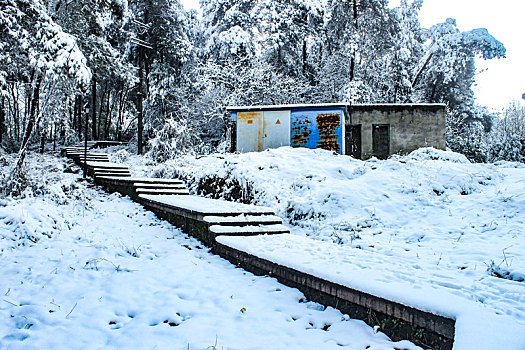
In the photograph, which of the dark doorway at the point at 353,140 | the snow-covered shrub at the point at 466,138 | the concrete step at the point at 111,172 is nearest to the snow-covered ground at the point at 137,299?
the concrete step at the point at 111,172

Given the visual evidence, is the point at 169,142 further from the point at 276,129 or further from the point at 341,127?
the point at 341,127

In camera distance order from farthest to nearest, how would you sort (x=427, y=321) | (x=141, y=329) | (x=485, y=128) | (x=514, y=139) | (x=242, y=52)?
1. (x=485, y=128)
2. (x=242, y=52)
3. (x=514, y=139)
4. (x=141, y=329)
5. (x=427, y=321)

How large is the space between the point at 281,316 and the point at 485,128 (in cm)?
2930

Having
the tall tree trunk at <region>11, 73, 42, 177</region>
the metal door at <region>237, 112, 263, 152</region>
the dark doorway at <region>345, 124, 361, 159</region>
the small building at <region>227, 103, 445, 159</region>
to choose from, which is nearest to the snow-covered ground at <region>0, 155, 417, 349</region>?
the tall tree trunk at <region>11, 73, 42, 177</region>

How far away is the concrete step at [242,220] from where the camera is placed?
5199mm

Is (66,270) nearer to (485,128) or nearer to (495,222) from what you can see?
(495,222)

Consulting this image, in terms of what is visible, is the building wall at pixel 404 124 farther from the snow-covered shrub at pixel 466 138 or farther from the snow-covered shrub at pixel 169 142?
the snow-covered shrub at pixel 169 142

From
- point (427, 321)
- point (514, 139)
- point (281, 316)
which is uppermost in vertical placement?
point (514, 139)

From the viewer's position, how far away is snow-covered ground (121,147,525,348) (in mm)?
2975

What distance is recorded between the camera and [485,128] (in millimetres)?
25953

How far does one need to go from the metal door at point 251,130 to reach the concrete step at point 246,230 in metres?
8.76

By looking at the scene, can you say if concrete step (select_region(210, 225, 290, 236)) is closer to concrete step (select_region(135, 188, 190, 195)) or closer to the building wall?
concrete step (select_region(135, 188, 190, 195))

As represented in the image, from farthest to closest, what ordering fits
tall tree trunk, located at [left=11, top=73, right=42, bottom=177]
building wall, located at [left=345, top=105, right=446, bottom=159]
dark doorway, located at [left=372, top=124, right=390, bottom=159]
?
dark doorway, located at [left=372, top=124, right=390, bottom=159], building wall, located at [left=345, top=105, right=446, bottom=159], tall tree trunk, located at [left=11, top=73, right=42, bottom=177]

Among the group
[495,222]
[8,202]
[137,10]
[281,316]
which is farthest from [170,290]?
[137,10]
